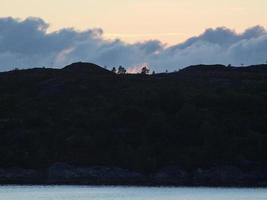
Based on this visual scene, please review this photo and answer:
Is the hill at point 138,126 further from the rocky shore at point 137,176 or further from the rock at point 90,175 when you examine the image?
the rock at point 90,175

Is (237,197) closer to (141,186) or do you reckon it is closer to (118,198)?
(118,198)

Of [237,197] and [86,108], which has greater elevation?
[86,108]

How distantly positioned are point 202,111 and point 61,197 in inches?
1858

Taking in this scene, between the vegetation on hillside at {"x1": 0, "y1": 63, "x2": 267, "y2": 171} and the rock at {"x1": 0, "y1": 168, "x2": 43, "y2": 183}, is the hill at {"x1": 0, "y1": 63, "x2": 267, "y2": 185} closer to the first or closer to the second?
the vegetation on hillside at {"x1": 0, "y1": 63, "x2": 267, "y2": 171}

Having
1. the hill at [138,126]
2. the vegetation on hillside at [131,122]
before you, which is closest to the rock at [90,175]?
the hill at [138,126]

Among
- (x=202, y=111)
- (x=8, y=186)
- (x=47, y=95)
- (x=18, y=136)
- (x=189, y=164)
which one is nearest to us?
(x=8, y=186)

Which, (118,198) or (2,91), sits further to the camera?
(2,91)

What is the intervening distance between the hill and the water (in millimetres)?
9305

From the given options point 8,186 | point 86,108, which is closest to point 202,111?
point 86,108

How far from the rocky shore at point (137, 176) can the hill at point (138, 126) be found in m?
0.24

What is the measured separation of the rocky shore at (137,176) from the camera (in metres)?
117

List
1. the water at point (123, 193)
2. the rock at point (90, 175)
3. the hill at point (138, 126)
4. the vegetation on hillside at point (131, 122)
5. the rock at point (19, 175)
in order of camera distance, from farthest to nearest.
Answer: the vegetation on hillside at point (131, 122) → the hill at point (138, 126) → the rock at point (19, 175) → the rock at point (90, 175) → the water at point (123, 193)

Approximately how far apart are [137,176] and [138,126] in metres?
14.3

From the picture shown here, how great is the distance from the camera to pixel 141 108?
139 meters
